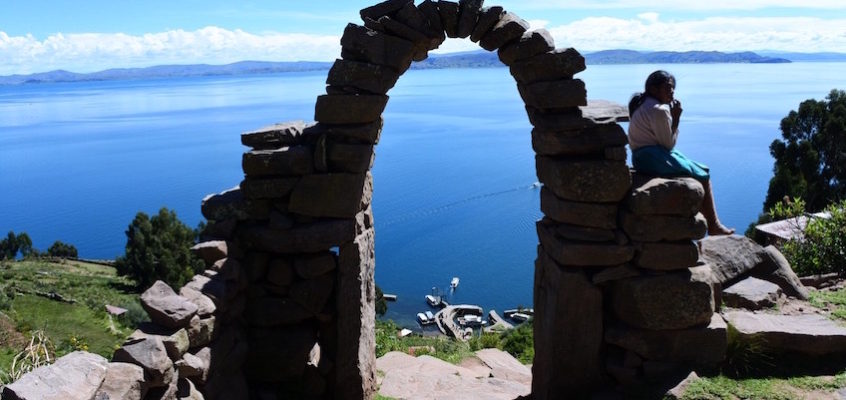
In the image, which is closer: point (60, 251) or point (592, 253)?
point (592, 253)

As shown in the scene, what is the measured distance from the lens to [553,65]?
646 centimetres

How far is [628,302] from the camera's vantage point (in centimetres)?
638

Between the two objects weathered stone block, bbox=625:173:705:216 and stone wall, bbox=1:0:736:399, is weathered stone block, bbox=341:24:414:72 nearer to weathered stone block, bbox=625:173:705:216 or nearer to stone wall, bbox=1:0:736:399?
stone wall, bbox=1:0:736:399

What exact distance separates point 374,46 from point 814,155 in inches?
1094

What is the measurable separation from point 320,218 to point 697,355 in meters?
3.88

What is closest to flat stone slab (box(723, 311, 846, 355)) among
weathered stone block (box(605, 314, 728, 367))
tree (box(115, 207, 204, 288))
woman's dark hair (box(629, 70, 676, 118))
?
weathered stone block (box(605, 314, 728, 367))

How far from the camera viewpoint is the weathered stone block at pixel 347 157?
22.2 feet

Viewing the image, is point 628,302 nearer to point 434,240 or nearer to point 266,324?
point 266,324

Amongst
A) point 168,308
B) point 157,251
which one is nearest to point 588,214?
point 168,308

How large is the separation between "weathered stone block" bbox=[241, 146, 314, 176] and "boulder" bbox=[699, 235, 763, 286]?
4445 millimetres

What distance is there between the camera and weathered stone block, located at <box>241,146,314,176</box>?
22.1 ft

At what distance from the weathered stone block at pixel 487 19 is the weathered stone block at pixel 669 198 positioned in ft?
7.03

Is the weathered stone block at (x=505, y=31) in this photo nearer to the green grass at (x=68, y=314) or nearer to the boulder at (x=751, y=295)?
the boulder at (x=751, y=295)

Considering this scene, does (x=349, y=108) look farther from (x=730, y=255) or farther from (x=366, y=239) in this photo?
(x=730, y=255)
